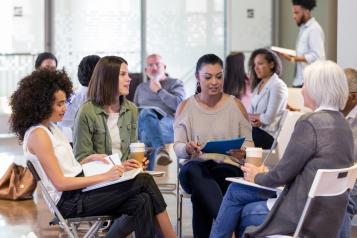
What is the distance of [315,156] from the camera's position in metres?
3.42

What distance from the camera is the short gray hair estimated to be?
343cm

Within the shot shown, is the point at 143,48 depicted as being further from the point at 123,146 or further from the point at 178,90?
the point at 123,146

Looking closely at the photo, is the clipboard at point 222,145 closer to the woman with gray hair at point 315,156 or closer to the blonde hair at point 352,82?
the blonde hair at point 352,82

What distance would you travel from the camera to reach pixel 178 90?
293 inches

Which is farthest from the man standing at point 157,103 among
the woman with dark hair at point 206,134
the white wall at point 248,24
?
the white wall at point 248,24

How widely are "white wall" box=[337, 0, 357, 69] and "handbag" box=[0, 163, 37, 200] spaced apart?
300 centimetres

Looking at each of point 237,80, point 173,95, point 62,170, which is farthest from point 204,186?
point 173,95

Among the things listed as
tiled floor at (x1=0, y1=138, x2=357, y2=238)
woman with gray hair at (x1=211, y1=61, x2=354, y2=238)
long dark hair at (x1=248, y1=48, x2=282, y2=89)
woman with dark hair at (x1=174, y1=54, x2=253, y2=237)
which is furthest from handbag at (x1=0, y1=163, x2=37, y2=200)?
woman with gray hair at (x1=211, y1=61, x2=354, y2=238)

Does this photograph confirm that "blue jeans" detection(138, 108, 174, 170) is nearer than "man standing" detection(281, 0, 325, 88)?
Yes

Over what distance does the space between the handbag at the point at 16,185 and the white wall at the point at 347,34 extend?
300 cm

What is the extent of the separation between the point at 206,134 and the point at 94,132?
73 cm

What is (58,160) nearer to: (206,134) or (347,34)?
(206,134)

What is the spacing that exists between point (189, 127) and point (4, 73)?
23.5 ft

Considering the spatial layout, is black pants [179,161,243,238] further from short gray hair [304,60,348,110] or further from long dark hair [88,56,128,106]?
short gray hair [304,60,348,110]
